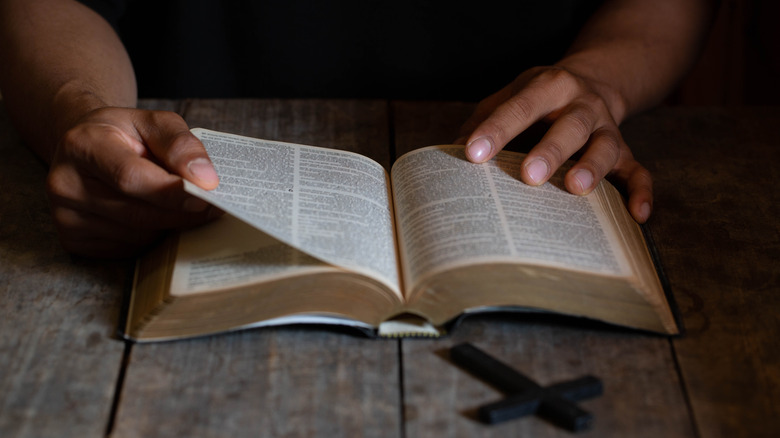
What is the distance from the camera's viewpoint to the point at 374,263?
0.76 metres

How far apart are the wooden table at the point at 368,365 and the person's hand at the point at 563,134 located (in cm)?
9

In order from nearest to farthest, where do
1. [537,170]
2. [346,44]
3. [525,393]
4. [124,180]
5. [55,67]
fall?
[525,393], [124,180], [537,170], [55,67], [346,44]

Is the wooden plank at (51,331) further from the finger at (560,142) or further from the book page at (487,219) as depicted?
the finger at (560,142)

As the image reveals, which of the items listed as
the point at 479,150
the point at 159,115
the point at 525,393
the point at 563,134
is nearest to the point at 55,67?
the point at 159,115

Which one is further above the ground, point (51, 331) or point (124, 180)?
point (124, 180)

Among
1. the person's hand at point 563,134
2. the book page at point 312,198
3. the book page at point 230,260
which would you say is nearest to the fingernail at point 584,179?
the person's hand at point 563,134

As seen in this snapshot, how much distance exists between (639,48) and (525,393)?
35.0 inches

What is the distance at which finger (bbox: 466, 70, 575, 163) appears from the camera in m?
0.95

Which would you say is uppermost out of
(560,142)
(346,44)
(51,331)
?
(560,142)

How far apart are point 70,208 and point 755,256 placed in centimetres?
85

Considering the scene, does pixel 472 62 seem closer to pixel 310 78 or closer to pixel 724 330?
pixel 310 78

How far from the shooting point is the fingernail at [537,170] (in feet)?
3.02

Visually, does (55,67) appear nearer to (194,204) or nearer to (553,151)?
(194,204)

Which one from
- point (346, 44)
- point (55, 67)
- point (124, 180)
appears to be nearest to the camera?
point (124, 180)
